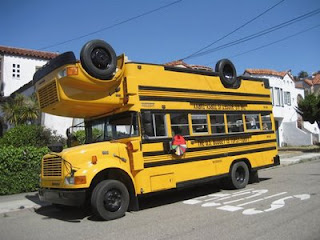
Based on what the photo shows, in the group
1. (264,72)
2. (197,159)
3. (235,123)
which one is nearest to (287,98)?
(264,72)

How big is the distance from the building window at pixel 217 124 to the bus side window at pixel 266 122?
2135mm

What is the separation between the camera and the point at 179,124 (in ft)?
27.7

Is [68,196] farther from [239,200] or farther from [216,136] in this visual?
[216,136]

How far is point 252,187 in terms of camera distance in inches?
407

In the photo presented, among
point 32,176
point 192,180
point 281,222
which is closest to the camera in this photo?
point 281,222

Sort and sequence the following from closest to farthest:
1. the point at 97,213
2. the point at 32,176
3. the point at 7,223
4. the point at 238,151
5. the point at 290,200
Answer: the point at 97,213
the point at 7,223
the point at 290,200
the point at 238,151
the point at 32,176

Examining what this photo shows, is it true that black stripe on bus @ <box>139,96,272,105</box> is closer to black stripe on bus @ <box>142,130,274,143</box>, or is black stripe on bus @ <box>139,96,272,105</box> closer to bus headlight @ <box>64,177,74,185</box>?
black stripe on bus @ <box>142,130,274,143</box>

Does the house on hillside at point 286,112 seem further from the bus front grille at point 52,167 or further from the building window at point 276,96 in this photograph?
the bus front grille at point 52,167

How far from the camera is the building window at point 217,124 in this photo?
9258 millimetres

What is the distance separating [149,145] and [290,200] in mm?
3475

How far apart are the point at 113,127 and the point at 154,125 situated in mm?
969

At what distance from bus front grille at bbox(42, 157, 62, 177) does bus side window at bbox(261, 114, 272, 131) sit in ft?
22.1

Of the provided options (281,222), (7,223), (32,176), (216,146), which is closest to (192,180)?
(216,146)

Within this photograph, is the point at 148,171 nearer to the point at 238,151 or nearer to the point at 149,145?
the point at 149,145
